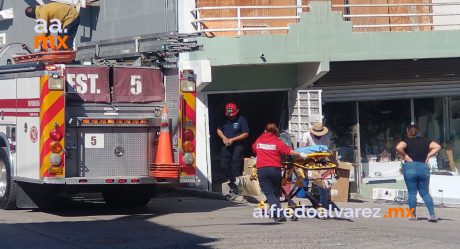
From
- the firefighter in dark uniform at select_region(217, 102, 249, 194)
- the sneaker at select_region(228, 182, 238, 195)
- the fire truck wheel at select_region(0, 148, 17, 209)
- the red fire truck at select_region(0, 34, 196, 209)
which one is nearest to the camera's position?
the red fire truck at select_region(0, 34, 196, 209)

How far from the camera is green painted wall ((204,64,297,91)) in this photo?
671 inches

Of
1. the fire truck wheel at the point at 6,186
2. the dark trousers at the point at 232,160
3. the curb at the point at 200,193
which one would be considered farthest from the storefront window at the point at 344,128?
the fire truck wheel at the point at 6,186

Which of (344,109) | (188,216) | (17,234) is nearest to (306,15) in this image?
(344,109)

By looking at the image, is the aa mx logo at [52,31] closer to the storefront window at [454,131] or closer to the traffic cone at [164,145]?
the traffic cone at [164,145]

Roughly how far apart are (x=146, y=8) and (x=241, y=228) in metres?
7.78

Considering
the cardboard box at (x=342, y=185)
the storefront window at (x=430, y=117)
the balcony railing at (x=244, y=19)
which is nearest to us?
the cardboard box at (x=342, y=185)

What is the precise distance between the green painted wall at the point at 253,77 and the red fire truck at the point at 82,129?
13.5ft

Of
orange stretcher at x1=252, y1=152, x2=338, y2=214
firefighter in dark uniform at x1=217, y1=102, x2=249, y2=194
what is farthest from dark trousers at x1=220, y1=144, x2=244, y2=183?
orange stretcher at x1=252, y1=152, x2=338, y2=214

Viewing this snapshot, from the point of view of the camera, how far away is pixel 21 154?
1257 cm

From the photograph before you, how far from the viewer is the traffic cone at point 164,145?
12516 millimetres

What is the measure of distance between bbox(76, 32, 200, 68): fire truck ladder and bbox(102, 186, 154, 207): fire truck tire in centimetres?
219

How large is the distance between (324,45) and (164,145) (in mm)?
5637

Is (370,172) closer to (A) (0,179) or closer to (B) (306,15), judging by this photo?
(B) (306,15)

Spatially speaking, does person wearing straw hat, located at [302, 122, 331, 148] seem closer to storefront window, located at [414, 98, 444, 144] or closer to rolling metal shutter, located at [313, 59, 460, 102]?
rolling metal shutter, located at [313, 59, 460, 102]
